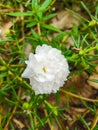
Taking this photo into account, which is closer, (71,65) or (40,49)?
(40,49)

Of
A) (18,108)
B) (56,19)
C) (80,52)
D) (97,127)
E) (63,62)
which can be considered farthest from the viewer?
(56,19)

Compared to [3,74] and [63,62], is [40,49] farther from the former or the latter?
[3,74]

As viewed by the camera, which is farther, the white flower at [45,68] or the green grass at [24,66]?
the green grass at [24,66]

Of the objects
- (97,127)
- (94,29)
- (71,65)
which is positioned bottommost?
(97,127)

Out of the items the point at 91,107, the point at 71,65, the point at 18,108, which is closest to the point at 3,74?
the point at 18,108

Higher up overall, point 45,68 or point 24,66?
point 45,68

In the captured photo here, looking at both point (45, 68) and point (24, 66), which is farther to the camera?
point (24, 66)

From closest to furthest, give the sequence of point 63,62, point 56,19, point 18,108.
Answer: point 63,62 < point 18,108 < point 56,19

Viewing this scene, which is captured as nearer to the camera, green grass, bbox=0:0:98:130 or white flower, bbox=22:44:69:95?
white flower, bbox=22:44:69:95
